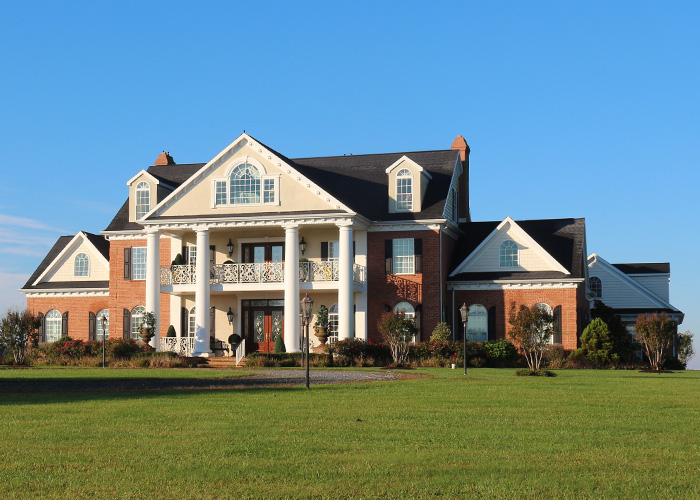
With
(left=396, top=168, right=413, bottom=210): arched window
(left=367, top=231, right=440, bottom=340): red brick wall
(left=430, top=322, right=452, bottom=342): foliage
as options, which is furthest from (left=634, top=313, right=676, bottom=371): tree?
(left=396, top=168, right=413, bottom=210): arched window

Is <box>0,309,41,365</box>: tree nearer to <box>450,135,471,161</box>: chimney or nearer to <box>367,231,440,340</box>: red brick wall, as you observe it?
<box>367,231,440,340</box>: red brick wall

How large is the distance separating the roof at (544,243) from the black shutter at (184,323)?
12486 millimetres

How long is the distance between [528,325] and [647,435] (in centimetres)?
1803

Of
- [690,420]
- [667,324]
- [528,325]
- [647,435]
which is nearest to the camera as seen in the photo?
[647,435]

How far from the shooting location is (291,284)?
122 ft

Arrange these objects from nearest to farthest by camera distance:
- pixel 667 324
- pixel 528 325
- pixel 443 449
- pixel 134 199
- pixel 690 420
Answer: pixel 443 449
pixel 690 420
pixel 528 325
pixel 667 324
pixel 134 199

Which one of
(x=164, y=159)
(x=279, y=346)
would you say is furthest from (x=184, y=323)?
(x=164, y=159)

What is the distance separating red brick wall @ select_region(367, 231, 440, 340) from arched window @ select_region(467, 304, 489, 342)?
1.96m

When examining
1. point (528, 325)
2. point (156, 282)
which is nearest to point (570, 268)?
point (528, 325)

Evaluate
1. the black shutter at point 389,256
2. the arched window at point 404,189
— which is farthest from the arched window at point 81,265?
the arched window at point 404,189

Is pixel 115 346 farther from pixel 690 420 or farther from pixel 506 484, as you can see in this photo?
pixel 506 484

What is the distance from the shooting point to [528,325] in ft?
99.0

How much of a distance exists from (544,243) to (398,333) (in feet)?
31.9

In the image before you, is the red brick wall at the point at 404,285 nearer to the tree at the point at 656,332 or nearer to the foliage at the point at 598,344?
the foliage at the point at 598,344
